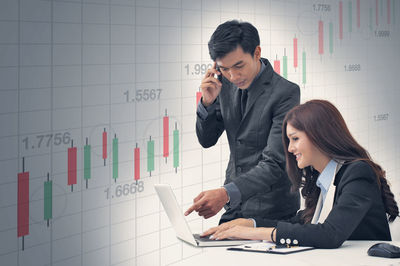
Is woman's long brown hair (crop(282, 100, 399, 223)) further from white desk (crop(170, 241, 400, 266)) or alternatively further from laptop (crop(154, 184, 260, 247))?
laptop (crop(154, 184, 260, 247))

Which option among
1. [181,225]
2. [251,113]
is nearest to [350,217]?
[181,225]

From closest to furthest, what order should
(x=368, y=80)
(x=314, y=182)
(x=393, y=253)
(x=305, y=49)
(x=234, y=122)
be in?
(x=393, y=253)
(x=314, y=182)
(x=234, y=122)
(x=305, y=49)
(x=368, y=80)

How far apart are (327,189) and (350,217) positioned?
0.75 feet

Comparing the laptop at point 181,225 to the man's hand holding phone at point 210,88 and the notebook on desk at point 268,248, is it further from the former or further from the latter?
the man's hand holding phone at point 210,88

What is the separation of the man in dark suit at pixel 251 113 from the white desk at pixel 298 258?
0.50 m

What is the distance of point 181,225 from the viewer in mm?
2029

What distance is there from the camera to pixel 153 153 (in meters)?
3.09

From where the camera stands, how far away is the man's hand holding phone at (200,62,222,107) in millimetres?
2584

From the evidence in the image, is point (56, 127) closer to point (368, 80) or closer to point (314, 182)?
point (314, 182)

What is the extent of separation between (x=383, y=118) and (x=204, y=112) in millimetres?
2959

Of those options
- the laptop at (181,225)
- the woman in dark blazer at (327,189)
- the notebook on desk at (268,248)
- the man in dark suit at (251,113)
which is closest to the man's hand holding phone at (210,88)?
the man in dark suit at (251,113)

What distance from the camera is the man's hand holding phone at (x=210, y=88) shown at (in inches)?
102

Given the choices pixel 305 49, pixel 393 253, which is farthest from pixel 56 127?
pixel 305 49

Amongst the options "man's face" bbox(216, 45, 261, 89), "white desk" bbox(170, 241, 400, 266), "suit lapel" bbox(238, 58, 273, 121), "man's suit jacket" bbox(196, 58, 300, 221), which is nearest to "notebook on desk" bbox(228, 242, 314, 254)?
"white desk" bbox(170, 241, 400, 266)
